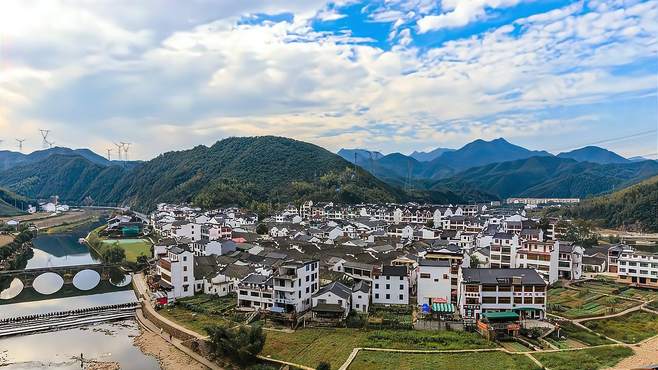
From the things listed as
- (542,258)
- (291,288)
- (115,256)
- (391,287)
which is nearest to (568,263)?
(542,258)

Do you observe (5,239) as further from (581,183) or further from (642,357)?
(581,183)

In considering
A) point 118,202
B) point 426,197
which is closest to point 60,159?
point 118,202

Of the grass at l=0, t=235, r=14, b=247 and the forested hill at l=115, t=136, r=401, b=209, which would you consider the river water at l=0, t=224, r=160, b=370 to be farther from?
the forested hill at l=115, t=136, r=401, b=209

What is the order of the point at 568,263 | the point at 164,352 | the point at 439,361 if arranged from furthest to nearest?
the point at 568,263 → the point at 164,352 → the point at 439,361

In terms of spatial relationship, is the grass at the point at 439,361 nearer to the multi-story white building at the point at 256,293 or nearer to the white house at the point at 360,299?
the white house at the point at 360,299

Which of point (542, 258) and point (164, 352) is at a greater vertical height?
point (542, 258)

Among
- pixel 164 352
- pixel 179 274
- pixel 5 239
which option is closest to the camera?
pixel 164 352

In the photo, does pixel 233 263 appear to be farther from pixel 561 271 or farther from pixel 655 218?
pixel 655 218
